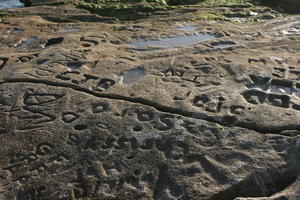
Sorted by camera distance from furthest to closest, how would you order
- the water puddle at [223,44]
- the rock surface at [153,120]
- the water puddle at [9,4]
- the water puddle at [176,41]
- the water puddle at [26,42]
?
the water puddle at [9,4], the water puddle at [26,42], the water puddle at [176,41], the water puddle at [223,44], the rock surface at [153,120]

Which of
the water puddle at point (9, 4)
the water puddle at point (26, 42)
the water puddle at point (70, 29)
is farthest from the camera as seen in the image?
the water puddle at point (9, 4)

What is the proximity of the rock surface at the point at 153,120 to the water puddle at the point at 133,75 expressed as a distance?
1.6 inches

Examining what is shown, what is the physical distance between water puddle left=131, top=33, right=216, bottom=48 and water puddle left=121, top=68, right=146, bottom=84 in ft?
5.62

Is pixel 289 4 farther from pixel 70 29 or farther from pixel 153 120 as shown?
pixel 153 120

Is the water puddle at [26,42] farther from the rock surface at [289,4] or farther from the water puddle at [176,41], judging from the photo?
the rock surface at [289,4]

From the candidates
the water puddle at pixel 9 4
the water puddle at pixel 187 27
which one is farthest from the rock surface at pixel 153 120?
the water puddle at pixel 9 4

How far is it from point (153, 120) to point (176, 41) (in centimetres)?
388

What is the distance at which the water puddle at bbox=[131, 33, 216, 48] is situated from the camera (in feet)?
31.3

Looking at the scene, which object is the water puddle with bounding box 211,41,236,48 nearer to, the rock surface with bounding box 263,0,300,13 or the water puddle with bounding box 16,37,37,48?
the water puddle with bounding box 16,37,37,48

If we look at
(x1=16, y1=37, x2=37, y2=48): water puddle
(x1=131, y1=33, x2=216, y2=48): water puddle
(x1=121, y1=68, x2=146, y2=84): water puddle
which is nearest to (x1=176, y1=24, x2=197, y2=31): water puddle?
(x1=131, y1=33, x2=216, y2=48): water puddle

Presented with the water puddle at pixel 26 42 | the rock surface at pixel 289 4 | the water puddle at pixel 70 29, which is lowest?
the water puddle at pixel 26 42

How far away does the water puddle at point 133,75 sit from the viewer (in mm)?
7550

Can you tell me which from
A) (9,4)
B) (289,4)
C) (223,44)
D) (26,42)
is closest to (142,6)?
(26,42)

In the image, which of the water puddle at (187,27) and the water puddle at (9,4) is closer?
the water puddle at (187,27)
